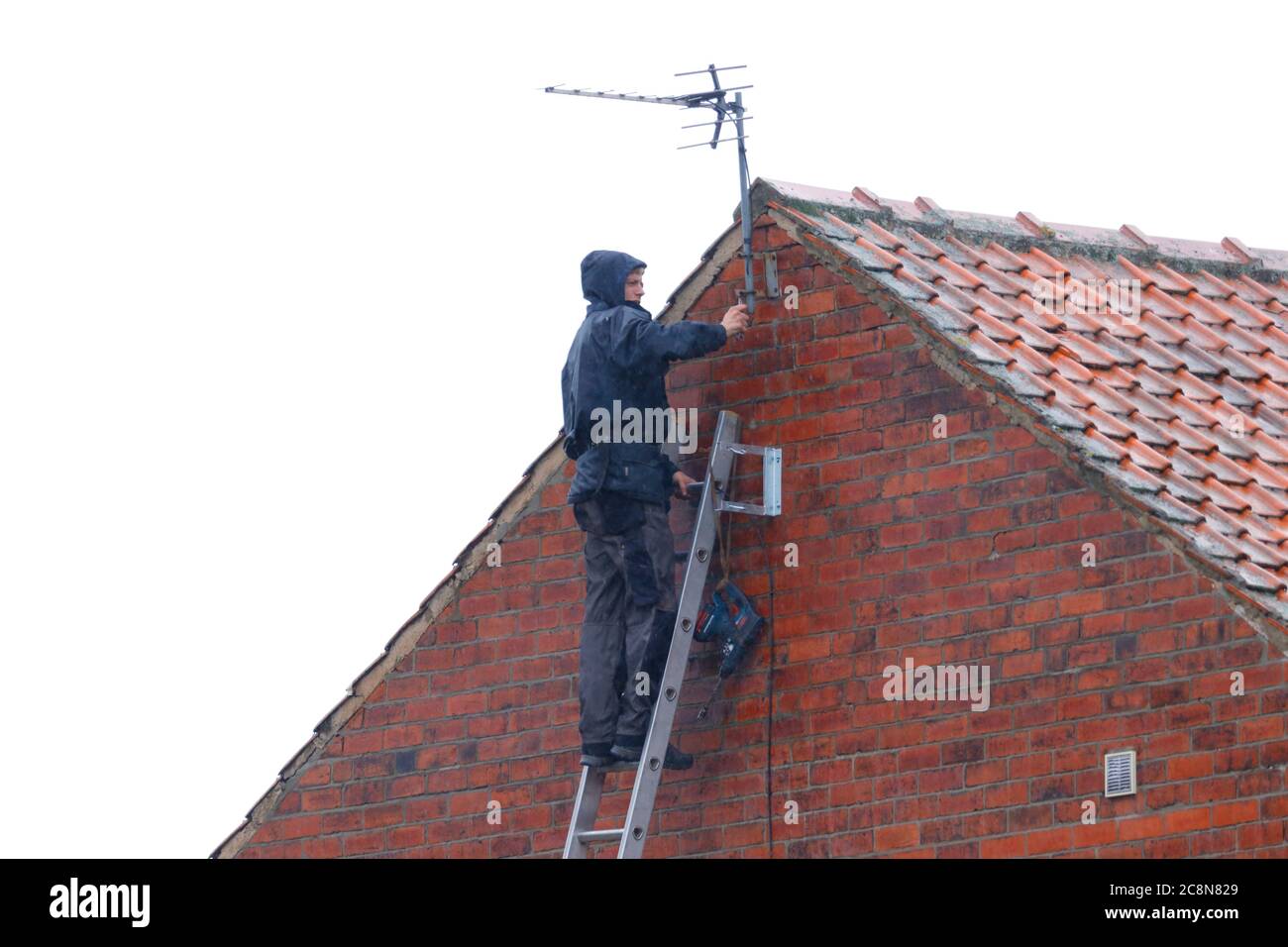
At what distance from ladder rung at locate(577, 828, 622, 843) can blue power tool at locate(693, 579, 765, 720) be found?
92 cm

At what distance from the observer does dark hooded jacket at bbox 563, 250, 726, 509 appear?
483 inches

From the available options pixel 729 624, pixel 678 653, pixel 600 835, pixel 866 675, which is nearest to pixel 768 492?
pixel 729 624

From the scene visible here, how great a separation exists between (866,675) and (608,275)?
2.11 m

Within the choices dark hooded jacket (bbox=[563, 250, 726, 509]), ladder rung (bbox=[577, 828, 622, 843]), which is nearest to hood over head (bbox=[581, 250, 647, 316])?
dark hooded jacket (bbox=[563, 250, 726, 509])

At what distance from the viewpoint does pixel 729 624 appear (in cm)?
1257

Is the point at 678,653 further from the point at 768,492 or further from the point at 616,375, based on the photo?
the point at 616,375

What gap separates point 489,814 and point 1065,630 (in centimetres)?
320

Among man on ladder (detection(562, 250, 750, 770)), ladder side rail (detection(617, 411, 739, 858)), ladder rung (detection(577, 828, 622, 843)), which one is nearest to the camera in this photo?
ladder side rail (detection(617, 411, 739, 858))

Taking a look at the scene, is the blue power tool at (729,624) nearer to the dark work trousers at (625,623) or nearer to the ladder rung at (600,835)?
the dark work trousers at (625,623)

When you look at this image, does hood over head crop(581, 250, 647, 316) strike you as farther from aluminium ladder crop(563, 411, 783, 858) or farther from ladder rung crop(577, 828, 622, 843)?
ladder rung crop(577, 828, 622, 843)

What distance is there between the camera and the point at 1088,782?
1131 cm
